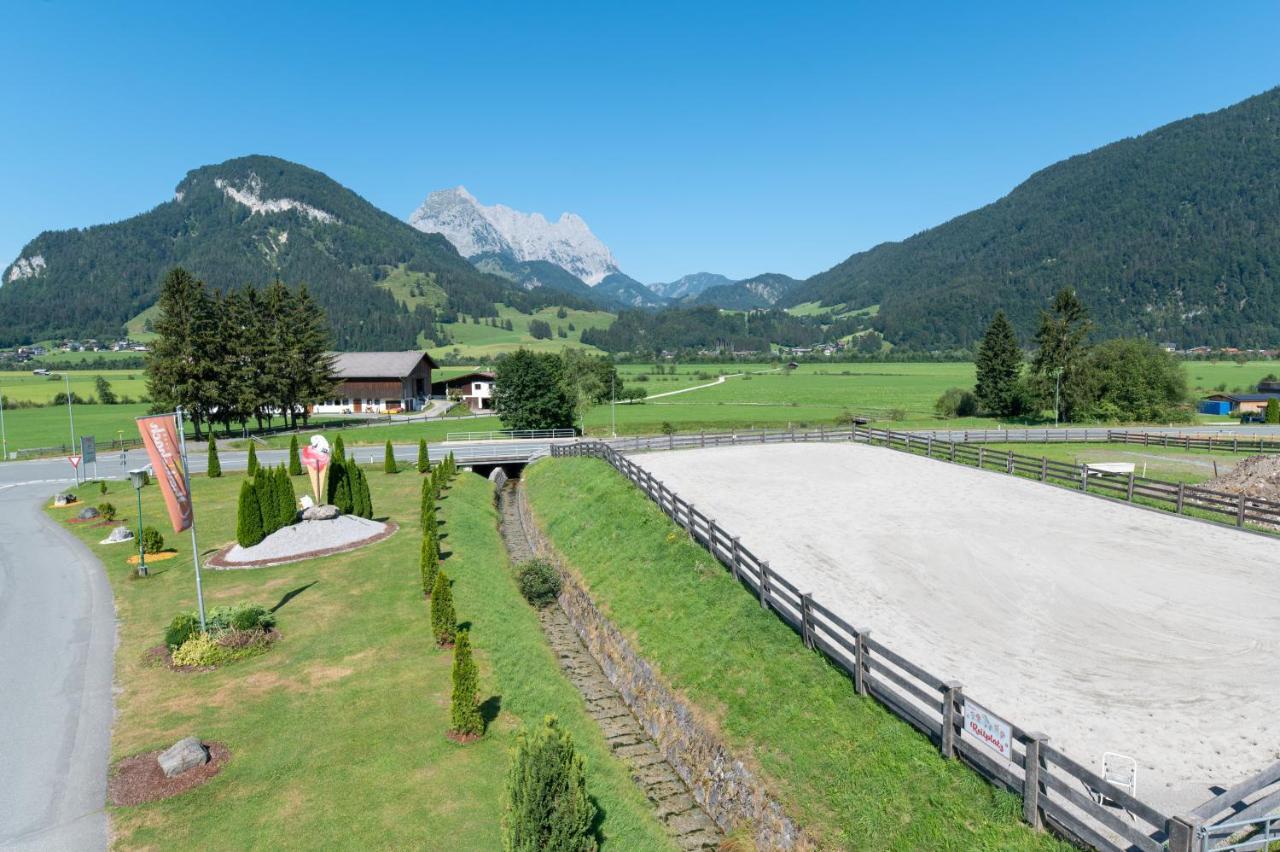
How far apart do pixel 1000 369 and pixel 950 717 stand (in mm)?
75016

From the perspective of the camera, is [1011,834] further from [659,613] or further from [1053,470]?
[1053,470]

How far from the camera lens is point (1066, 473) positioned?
99.4 ft

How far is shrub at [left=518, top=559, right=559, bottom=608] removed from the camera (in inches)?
979

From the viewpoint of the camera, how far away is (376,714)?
15070mm

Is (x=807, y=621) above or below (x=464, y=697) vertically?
above

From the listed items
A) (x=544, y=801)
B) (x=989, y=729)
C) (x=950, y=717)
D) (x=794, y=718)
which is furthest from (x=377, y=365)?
(x=989, y=729)

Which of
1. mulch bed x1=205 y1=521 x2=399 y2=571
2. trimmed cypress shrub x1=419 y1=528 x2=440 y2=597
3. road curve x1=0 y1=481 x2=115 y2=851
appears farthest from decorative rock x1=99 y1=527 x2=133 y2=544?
trimmed cypress shrub x1=419 y1=528 x2=440 y2=597

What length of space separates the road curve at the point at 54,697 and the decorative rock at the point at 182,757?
1.00 m

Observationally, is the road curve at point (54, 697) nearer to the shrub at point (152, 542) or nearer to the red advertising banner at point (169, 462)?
the shrub at point (152, 542)

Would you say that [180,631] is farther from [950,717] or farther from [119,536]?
[950,717]

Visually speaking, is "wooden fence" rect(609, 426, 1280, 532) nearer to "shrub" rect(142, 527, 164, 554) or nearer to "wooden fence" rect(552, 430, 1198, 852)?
"wooden fence" rect(552, 430, 1198, 852)

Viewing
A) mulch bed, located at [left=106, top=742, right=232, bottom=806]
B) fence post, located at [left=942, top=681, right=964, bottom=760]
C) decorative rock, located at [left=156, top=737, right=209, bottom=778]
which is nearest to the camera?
fence post, located at [left=942, top=681, right=964, bottom=760]

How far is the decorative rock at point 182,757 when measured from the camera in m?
12.8

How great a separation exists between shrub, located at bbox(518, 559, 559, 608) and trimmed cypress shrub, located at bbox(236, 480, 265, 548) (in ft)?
36.6
